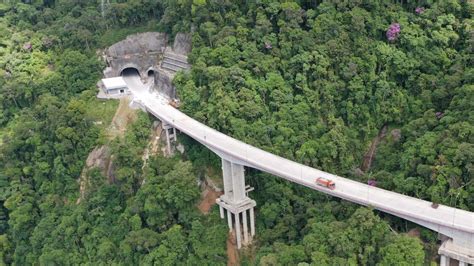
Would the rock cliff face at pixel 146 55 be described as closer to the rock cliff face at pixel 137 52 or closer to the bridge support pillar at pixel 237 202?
the rock cliff face at pixel 137 52

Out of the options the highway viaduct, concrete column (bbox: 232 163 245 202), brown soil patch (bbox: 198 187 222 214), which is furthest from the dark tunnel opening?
concrete column (bbox: 232 163 245 202)

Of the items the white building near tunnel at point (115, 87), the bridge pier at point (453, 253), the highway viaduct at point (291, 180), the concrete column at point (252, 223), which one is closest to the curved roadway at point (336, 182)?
the highway viaduct at point (291, 180)

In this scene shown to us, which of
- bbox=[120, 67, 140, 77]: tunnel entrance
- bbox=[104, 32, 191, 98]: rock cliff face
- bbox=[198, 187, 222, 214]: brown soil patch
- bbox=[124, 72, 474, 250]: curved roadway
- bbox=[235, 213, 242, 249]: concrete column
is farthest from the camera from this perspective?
bbox=[120, 67, 140, 77]: tunnel entrance

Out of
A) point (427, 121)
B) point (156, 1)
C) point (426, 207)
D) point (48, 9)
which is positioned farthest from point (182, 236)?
point (48, 9)

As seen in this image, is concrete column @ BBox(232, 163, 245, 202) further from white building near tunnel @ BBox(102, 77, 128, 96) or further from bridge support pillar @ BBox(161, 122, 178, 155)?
A: white building near tunnel @ BBox(102, 77, 128, 96)

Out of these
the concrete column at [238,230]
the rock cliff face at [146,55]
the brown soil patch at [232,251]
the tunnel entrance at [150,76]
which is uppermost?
the rock cliff face at [146,55]
